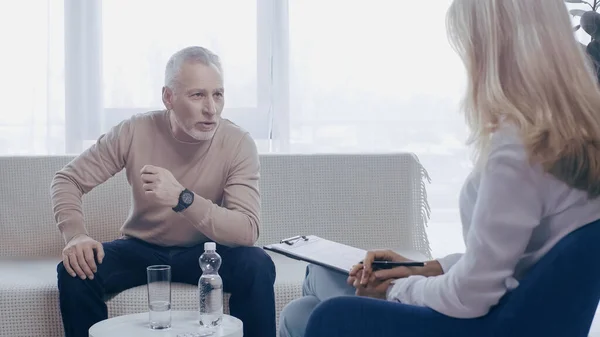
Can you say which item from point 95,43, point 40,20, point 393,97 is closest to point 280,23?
point 393,97

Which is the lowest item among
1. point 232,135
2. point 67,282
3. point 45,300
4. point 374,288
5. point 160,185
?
point 45,300

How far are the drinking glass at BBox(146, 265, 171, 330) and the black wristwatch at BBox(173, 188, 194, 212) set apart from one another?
40cm

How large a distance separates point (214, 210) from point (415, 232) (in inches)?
38.1

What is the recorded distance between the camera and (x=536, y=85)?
3.85 feet

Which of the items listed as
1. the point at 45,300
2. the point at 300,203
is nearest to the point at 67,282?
the point at 45,300

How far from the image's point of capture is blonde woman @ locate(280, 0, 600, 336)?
1.14m

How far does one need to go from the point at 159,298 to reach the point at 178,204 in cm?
44

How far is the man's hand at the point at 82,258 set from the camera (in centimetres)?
216

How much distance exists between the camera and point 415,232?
288 cm

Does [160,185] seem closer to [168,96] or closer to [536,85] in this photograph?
[168,96]

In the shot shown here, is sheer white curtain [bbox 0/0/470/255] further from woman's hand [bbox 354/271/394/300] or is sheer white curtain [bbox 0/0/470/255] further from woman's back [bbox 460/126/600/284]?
woman's back [bbox 460/126/600/284]

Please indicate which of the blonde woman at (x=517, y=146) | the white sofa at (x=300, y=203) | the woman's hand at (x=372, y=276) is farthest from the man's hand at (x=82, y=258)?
the blonde woman at (x=517, y=146)

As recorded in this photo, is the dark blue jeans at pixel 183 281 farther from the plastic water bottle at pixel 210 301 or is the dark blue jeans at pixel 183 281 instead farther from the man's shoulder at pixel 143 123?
the man's shoulder at pixel 143 123

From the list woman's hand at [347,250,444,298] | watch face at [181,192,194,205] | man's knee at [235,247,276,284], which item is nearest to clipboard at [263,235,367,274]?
woman's hand at [347,250,444,298]
